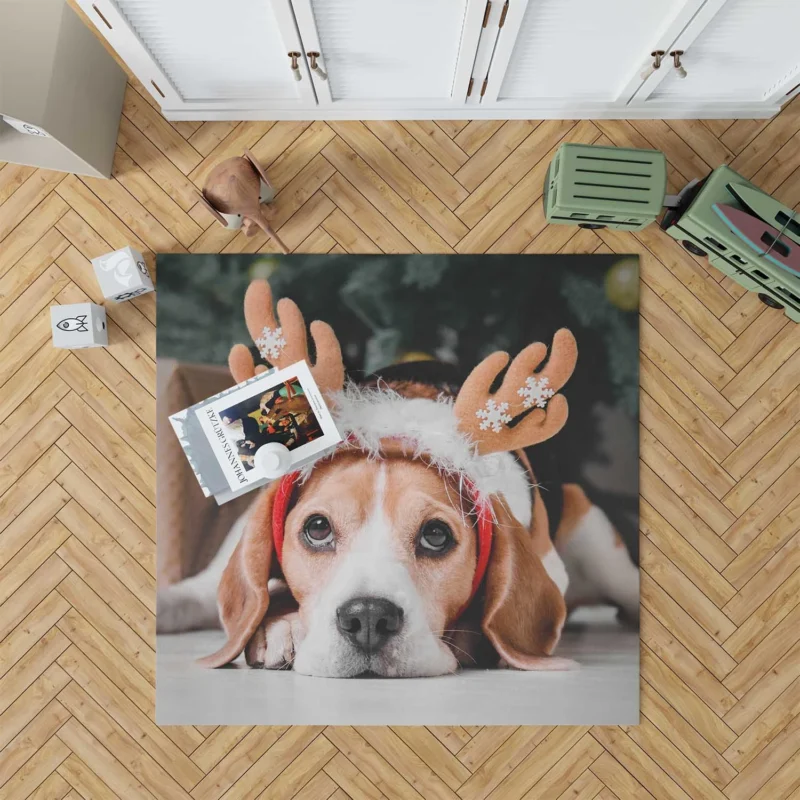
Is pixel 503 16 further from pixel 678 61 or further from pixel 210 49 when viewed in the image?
pixel 210 49

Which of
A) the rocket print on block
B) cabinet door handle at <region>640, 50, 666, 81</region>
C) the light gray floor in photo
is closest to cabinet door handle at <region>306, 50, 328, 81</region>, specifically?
cabinet door handle at <region>640, 50, 666, 81</region>

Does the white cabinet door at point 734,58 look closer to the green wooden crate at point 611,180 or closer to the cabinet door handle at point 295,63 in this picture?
the green wooden crate at point 611,180

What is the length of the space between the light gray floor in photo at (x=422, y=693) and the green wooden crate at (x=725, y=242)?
1.07m

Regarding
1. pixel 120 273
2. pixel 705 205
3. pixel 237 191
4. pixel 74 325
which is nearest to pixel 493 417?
pixel 705 205

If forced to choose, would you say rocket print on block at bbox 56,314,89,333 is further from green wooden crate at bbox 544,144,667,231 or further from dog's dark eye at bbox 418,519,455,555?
green wooden crate at bbox 544,144,667,231

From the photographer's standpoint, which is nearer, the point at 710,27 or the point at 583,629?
the point at 710,27

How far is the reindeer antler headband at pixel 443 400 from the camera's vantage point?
6.10ft

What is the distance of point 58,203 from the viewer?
1924 mm

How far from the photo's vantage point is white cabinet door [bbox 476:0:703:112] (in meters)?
1.43

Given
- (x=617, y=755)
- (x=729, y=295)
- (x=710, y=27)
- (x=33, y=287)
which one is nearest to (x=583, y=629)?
(x=617, y=755)

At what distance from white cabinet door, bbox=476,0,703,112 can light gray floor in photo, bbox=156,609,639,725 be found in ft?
5.07

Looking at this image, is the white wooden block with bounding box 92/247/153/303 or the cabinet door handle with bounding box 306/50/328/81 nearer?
the cabinet door handle with bounding box 306/50/328/81

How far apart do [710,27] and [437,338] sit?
1.05m

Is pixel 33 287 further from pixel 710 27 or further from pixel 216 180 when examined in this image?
pixel 710 27
